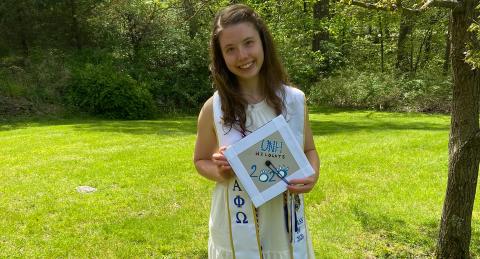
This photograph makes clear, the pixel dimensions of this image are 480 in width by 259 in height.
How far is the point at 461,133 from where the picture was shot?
3453mm

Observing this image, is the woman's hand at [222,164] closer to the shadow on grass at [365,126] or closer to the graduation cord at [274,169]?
the graduation cord at [274,169]

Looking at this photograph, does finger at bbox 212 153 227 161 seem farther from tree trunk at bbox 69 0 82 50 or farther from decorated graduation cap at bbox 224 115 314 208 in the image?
tree trunk at bbox 69 0 82 50

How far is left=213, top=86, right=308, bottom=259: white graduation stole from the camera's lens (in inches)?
81.7

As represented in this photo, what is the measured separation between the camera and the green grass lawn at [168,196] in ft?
15.5

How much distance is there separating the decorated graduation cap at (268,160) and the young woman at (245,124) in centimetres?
5

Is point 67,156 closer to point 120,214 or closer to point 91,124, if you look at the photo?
point 120,214

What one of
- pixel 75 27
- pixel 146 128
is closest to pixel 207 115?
pixel 146 128

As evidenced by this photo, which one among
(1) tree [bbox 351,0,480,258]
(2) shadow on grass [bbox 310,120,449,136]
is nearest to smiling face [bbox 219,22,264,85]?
(1) tree [bbox 351,0,480,258]

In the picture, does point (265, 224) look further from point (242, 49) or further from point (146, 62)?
point (146, 62)

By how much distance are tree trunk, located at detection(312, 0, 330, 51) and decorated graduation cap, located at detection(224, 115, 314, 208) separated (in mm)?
17677

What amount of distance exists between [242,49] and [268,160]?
0.48 metres

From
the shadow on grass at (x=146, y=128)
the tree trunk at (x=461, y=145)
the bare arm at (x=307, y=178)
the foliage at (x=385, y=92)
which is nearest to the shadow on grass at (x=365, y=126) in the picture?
the shadow on grass at (x=146, y=128)

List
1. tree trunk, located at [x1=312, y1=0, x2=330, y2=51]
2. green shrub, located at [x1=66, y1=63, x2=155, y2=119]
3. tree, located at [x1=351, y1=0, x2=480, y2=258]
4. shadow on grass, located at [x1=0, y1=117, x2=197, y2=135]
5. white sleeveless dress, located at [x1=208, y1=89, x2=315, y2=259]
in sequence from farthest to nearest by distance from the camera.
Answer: tree trunk, located at [x1=312, y1=0, x2=330, y2=51], green shrub, located at [x1=66, y1=63, x2=155, y2=119], shadow on grass, located at [x1=0, y1=117, x2=197, y2=135], tree, located at [x1=351, y1=0, x2=480, y2=258], white sleeveless dress, located at [x1=208, y1=89, x2=315, y2=259]

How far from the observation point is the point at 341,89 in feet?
57.6
